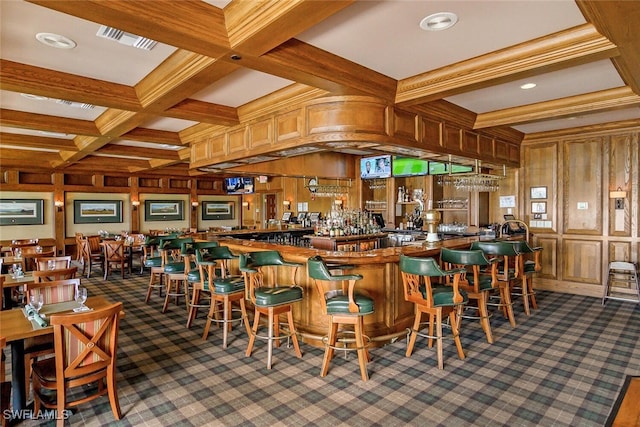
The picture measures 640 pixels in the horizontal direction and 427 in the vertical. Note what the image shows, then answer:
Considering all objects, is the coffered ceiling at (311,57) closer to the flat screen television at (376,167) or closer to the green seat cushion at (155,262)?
the green seat cushion at (155,262)

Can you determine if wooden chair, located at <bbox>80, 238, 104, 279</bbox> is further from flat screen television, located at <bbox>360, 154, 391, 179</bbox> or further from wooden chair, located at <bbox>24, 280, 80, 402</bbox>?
flat screen television, located at <bbox>360, 154, 391, 179</bbox>

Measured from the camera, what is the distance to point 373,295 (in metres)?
4.05

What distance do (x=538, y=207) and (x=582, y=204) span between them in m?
0.68

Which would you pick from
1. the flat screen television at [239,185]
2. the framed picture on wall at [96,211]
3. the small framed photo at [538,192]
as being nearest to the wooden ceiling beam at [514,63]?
the small framed photo at [538,192]

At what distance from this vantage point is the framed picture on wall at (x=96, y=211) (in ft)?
35.6

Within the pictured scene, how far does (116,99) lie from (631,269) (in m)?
7.63

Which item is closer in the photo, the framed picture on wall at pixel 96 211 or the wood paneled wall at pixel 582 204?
the wood paneled wall at pixel 582 204

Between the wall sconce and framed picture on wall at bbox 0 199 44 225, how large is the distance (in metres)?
13.5

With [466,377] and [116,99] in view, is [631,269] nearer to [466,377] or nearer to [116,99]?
[466,377]

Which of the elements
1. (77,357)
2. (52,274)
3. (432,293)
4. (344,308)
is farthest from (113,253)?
(432,293)

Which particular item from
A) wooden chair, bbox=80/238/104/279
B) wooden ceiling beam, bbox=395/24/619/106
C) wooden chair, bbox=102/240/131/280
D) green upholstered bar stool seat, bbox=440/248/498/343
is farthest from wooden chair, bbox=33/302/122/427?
wooden chair, bbox=80/238/104/279

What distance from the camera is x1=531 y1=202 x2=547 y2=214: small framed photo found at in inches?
264

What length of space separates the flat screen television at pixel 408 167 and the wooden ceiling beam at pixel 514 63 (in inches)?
149

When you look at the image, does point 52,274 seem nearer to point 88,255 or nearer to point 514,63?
point 514,63
